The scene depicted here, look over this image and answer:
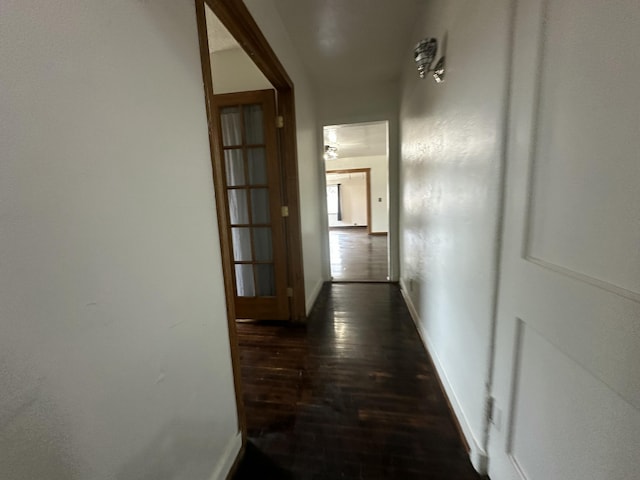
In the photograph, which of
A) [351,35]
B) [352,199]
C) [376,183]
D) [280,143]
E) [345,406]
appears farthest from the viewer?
[352,199]

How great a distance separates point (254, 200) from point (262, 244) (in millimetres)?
422

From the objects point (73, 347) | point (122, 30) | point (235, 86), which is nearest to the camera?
point (73, 347)

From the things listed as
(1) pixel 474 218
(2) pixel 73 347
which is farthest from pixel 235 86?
(2) pixel 73 347

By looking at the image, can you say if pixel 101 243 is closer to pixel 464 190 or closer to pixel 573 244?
pixel 573 244

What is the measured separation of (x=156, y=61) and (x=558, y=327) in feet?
4.44

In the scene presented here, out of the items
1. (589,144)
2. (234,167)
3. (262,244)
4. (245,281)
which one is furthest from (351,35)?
(245,281)

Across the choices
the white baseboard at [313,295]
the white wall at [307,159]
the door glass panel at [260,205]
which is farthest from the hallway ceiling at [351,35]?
the white baseboard at [313,295]

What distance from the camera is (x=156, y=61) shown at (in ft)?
2.56

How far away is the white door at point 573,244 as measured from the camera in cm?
A: 54

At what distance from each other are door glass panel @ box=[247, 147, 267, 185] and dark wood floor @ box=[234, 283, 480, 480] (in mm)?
1385

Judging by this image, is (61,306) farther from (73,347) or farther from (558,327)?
(558,327)

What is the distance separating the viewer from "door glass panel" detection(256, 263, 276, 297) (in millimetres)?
2566

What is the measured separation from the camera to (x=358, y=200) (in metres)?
9.95

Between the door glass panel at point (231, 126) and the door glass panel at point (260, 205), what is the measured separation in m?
A: 0.47
